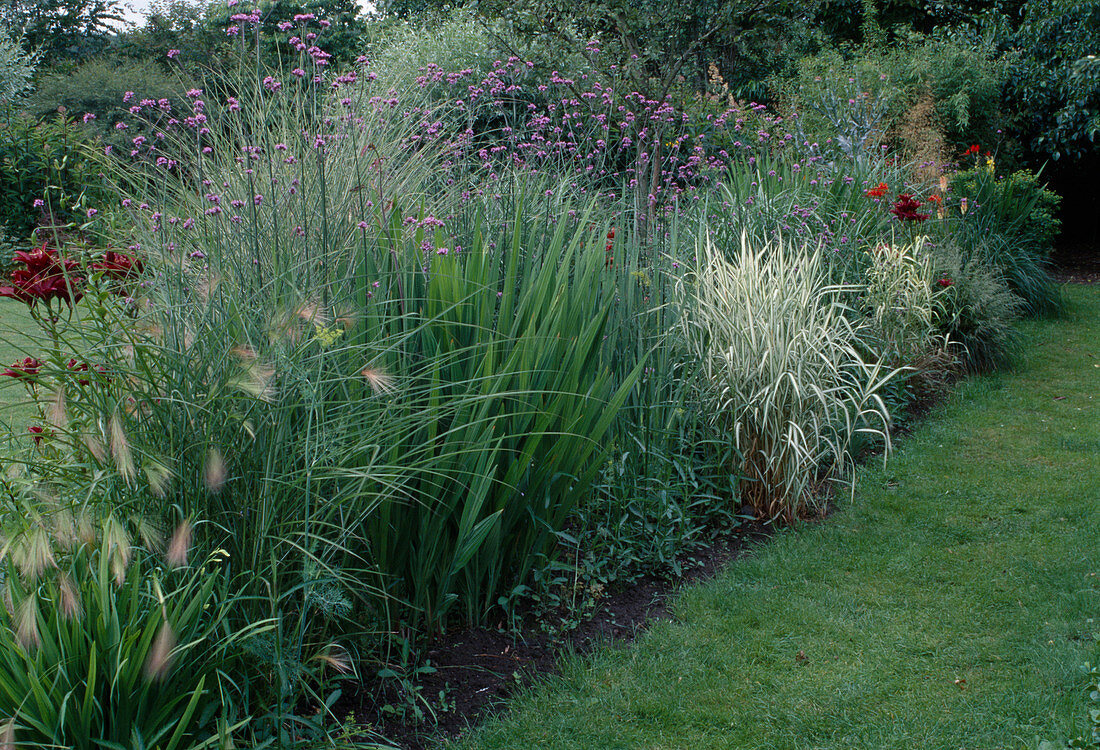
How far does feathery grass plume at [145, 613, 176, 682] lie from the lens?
1.59m

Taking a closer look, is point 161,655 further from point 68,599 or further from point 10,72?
point 10,72

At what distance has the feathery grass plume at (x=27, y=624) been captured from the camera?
1504 mm

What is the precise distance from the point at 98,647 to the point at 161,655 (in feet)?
0.55

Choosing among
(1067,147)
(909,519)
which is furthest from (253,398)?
(1067,147)

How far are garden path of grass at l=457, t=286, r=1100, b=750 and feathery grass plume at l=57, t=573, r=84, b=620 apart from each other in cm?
110

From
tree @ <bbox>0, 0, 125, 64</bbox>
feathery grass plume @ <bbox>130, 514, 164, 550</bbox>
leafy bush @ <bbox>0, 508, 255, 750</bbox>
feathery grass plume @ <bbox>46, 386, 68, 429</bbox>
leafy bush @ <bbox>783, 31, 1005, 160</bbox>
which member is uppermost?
tree @ <bbox>0, 0, 125, 64</bbox>

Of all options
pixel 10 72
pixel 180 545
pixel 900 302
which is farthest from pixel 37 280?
pixel 10 72

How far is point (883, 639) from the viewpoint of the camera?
2908 mm

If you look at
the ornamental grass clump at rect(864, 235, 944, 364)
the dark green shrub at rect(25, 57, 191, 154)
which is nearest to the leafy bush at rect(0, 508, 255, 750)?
the ornamental grass clump at rect(864, 235, 944, 364)

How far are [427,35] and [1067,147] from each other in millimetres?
10003

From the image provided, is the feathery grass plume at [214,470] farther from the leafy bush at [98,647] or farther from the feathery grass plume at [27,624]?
the feathery grass plume at [27,624]

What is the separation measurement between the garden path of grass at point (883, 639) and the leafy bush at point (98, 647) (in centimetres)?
84

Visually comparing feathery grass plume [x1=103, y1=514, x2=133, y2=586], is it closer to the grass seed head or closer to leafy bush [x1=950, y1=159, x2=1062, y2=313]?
the grass seed head

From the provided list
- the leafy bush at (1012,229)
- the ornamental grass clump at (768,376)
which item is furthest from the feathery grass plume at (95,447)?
the leafy bush at (1012,229)
